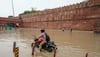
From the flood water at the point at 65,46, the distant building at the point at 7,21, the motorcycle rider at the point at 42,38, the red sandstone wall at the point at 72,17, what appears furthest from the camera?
the distant building at the point at 7,21

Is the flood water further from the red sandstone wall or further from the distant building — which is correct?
the distant building

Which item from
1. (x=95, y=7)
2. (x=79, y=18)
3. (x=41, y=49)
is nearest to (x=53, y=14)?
(x=79, y=18)

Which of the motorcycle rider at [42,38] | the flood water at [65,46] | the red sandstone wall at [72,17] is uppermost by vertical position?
the red sandstone wall at [72,17]

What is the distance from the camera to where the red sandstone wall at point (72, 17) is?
114 feet

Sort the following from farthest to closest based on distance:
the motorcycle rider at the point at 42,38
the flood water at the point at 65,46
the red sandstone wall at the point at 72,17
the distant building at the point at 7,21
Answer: the distant building at the point at 7,21
the red sandstone wall at the point at 72,17
the motorcycle rider at the point at 42,38
the flood water at the point at 65,46

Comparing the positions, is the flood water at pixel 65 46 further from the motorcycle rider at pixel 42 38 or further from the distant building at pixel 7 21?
the distant building at pixel 7 21

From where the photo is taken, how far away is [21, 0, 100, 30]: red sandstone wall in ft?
114

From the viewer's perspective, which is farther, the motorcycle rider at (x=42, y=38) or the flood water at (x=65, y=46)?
the motorcycle rider at (x=42, y=38)

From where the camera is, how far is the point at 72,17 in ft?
134

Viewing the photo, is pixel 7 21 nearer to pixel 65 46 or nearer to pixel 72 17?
pixel 72 17

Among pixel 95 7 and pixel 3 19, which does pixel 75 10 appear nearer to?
pixel 95 7

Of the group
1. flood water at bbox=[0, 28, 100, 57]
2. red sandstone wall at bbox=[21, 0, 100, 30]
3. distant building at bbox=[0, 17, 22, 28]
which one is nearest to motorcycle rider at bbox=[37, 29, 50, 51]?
flood water at bbox=[0, 28, 100, 57]

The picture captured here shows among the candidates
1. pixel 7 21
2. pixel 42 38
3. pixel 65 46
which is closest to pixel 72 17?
pixel 65 46

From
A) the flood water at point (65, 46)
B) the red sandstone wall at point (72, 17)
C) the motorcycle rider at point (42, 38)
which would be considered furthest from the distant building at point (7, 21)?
the motorcycle rider at point (42, 38)
